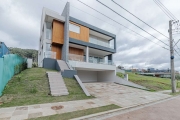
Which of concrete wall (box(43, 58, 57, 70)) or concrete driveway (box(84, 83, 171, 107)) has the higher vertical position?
concrete wall (box(43, 58, 57, 70))

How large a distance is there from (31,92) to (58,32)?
10078 mm

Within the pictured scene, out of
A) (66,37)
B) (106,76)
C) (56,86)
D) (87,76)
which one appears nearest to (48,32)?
(66,37)

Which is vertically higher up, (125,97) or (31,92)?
(31,92)

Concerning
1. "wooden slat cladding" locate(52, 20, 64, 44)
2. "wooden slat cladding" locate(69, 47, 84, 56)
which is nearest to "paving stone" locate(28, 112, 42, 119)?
"wooden slat cladding" locate(52, 20, 64, 44)

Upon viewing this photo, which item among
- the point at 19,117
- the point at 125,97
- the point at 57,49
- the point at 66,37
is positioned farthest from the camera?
the point at 57,49

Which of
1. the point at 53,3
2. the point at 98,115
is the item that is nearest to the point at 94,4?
Answer: the point at 53,3

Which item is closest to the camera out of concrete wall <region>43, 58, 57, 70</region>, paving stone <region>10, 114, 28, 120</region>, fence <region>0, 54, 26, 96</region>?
paving stone <region>10, 114, 28, 120</region>

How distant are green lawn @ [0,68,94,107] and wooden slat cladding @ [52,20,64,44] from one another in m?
6.94

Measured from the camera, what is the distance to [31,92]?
6656 millimetres

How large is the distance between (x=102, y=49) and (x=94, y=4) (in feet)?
39.3

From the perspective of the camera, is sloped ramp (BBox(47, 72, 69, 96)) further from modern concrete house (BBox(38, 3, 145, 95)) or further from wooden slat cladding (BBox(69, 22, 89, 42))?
wooden slat cladding (BBox(69, 22, 89, 42))

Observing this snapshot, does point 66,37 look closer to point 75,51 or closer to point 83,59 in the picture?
point 75,51

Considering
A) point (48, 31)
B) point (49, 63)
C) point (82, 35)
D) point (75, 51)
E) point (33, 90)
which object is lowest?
point (33, 90)

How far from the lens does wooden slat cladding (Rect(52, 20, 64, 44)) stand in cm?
1448
